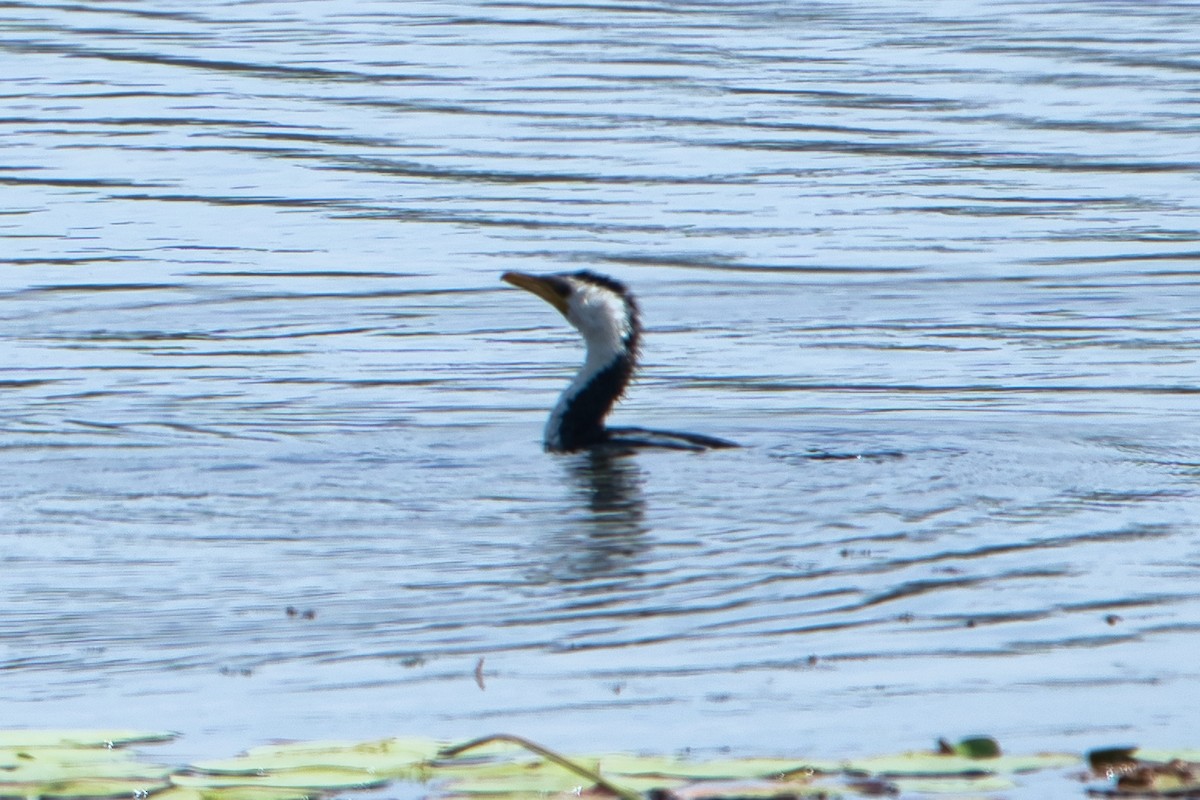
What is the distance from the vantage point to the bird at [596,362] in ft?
39.4

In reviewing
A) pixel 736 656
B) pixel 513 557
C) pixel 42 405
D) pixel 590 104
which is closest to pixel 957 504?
pixel 513 557

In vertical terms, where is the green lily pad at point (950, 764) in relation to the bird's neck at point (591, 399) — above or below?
below

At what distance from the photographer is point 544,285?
41.7 feet

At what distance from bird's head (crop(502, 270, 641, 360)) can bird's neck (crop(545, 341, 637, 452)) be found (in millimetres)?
30

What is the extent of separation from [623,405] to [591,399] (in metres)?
1.43

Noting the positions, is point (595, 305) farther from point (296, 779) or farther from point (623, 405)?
point (296, 779)

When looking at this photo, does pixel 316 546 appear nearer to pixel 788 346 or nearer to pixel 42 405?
pixel 42 405

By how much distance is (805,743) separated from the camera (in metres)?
6.60

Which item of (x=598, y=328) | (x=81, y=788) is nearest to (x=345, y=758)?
(x=81, y=788)

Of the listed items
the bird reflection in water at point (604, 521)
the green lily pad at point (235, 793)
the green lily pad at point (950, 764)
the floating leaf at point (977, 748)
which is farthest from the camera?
the bird reflection in water at point (604, 521)

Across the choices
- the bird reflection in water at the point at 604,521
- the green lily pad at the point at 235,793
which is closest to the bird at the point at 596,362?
the bird reflection in water at the point at 604,521

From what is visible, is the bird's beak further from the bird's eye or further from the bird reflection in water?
the bird reflection in water

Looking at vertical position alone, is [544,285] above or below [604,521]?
above

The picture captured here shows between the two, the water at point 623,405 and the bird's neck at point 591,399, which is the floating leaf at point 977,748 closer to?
the water at point 623,405
